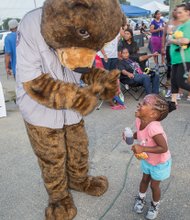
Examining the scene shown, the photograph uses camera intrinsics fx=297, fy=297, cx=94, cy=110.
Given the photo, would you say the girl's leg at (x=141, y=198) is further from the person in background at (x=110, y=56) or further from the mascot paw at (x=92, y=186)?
the person in background at (x=110, y=56)

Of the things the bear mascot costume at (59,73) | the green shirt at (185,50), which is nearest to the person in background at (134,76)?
the green shirt at (185,50)

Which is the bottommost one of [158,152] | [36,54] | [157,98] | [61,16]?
[158,152]

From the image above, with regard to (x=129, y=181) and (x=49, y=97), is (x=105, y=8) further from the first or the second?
(x=129, y=181)

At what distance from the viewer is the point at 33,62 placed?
6.84 feet

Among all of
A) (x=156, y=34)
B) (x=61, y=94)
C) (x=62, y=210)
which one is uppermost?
(x=61, y=94)

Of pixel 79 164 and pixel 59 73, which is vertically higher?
pixel 59 73

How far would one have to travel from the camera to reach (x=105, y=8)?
1.94 m

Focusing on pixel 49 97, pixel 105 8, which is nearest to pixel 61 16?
pixel 105 8

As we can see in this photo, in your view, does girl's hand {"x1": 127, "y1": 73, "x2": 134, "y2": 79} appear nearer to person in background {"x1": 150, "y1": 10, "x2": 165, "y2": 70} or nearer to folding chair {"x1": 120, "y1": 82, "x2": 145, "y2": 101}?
folding chair {"x1": 120, "y1": 82, "x2": 145, "y2": 101}

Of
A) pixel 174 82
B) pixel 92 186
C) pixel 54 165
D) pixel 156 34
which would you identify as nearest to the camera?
pixel 54 165

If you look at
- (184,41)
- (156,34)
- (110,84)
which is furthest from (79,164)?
(156,34)

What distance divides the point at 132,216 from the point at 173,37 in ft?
10.5

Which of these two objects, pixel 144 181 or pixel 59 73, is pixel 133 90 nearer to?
pixel 144 181

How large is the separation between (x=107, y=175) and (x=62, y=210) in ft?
2.70
